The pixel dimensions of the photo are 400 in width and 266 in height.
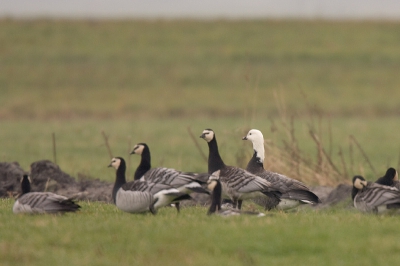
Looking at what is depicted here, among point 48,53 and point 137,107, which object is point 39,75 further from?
point 137,107

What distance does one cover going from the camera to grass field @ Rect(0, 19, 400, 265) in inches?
389

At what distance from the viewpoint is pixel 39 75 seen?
61.0m

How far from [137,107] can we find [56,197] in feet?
135

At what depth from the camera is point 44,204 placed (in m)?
11.9

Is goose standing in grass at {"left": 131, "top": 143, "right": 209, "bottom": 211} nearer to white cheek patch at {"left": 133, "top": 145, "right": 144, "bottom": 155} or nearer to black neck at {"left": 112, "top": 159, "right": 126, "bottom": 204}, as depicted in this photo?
black neck at {"left": 112, "top": 159, "right": 126, "bottom": 204}

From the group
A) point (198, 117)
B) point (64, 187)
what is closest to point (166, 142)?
point (198, 117)

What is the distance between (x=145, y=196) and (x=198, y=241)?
2111mm

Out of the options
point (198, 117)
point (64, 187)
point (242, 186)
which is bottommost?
point (198, 117)

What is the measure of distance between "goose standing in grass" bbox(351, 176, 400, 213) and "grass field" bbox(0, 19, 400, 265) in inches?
15.8

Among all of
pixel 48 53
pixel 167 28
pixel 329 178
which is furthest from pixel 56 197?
pixel 167 28

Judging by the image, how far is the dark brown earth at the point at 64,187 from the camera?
54.5 feet

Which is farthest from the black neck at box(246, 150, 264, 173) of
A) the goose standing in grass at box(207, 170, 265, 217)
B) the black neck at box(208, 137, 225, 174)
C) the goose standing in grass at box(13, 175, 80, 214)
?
the goose standing in grass at box(13, 175, 80, 214)

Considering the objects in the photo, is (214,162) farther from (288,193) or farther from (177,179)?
(177,179)

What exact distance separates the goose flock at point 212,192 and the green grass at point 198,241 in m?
0.40
